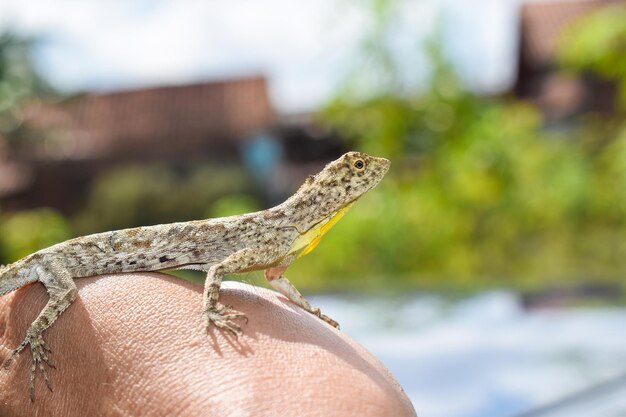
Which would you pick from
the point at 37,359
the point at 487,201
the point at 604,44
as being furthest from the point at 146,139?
the point at 37,359

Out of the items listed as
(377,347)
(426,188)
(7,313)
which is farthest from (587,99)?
(7,313)

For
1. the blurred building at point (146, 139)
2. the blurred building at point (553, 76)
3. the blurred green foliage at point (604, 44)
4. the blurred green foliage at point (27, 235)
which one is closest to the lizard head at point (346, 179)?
the blurred green foliage at point (27, 235)

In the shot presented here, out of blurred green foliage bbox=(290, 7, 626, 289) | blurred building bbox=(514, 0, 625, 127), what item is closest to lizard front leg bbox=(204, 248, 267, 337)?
blurred green foliage bbox=(290, 7, 626, 289)

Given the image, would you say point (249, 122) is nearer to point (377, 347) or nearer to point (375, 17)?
point (375, 17)

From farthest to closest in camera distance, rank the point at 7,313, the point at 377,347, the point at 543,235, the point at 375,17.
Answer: the point at 375,17, the point at 543,235, the point at 377,347, the point at 7,313

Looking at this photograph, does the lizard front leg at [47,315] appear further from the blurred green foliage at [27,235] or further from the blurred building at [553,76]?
the blurred building at [553,76]

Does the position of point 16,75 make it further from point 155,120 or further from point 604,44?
point 604,44
